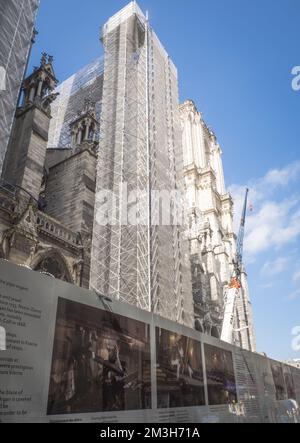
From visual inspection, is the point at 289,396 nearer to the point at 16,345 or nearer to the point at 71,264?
the point at 71,264

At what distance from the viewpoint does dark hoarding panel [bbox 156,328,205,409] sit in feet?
18.6

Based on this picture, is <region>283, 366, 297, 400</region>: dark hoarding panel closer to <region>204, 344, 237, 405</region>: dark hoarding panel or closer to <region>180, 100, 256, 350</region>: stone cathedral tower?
<region>204, 344, 237, 405</region>: dark hoarding panel

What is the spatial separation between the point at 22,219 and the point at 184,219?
42.5 feet

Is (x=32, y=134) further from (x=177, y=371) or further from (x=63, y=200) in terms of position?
(x=177, y=371)

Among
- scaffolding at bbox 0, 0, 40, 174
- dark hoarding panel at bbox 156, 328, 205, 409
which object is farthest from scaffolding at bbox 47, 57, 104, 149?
dark hoarding panel at bbox 156, 328, 205, 409

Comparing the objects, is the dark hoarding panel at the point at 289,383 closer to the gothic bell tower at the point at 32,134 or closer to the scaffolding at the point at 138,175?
the scaffolding at the point at 138,175

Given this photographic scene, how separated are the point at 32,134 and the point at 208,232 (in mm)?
19353

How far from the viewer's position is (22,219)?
1277cm

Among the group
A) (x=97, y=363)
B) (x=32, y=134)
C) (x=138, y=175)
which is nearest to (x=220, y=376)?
(x=97, y=363)

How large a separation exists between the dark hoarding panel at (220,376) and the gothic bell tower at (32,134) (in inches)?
373

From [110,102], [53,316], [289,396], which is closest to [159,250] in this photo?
[289,396]

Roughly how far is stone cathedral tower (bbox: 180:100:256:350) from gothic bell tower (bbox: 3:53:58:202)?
14.6 metres

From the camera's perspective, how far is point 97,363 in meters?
4.60

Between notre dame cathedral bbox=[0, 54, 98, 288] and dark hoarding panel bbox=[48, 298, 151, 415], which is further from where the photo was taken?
notre dame cathedral bbox=[0, 54, 98, 288]
